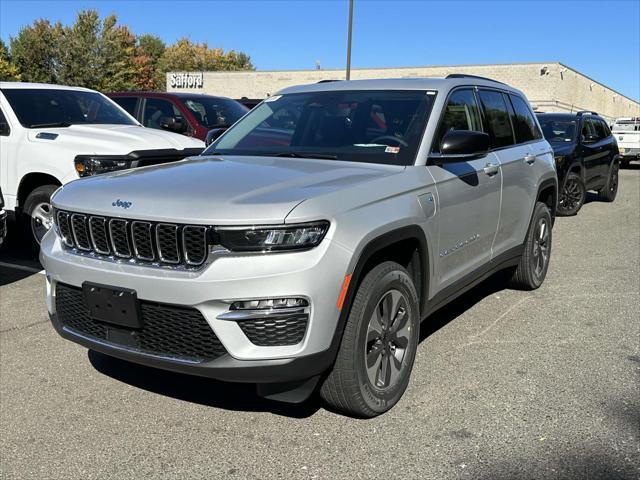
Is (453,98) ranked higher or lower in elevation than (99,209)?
higher

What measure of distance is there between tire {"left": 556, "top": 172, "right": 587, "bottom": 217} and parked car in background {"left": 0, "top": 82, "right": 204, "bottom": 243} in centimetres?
688

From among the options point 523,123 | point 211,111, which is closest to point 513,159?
point 523,123

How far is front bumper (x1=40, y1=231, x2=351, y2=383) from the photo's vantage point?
283 centimetres

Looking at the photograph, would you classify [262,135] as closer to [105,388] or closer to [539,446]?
[105,388]

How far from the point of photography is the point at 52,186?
22.9 ft

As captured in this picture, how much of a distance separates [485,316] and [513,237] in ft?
2.27

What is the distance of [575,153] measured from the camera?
11203 mm

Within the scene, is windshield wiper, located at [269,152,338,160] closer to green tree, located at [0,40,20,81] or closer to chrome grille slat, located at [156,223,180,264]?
chrome grille slat, located at [156,223,180,264]

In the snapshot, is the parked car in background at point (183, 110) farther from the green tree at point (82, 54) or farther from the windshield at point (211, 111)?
the green tree at point (82, 54)

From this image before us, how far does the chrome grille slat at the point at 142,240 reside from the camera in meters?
3.06

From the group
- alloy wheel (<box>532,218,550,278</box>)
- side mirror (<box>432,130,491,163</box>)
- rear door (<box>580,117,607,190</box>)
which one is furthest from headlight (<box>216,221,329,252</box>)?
rear door (<box>580,117,607,190</box>)

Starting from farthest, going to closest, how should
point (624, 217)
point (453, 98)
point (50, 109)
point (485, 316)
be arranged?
point (624, 217) → point (50, 109) → point (485, 316) → point (453, 98)

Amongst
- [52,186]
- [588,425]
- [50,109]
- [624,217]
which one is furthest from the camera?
[624,217]

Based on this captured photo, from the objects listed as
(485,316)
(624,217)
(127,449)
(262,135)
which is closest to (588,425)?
(485,316)
